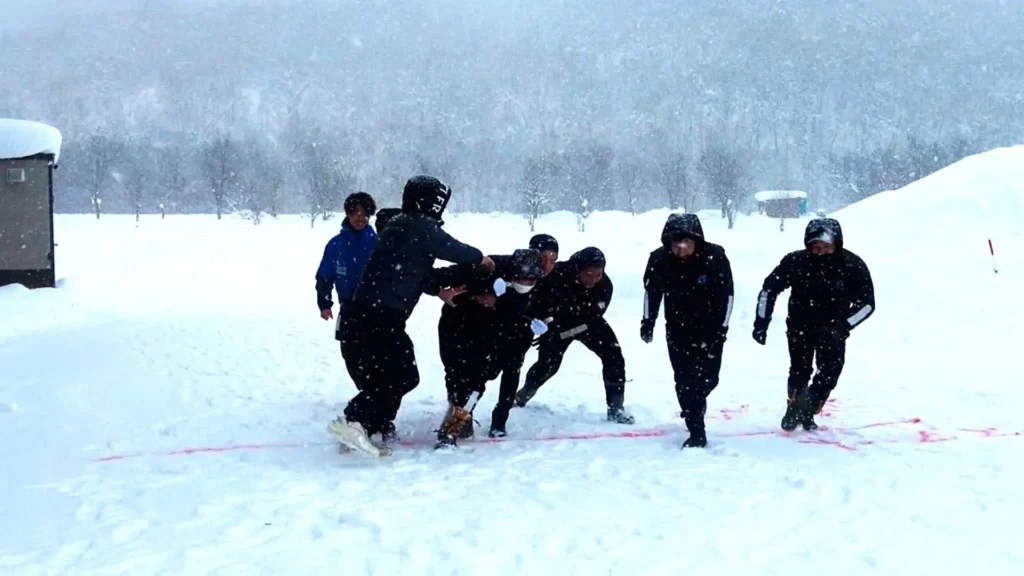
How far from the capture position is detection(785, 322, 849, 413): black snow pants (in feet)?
19.6

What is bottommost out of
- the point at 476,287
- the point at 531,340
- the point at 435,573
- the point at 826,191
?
the point at 435,573

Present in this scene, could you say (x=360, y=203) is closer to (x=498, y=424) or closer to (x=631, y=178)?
(x=498, y=424)

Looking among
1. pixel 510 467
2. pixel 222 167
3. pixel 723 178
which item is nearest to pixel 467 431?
pixel 510 467

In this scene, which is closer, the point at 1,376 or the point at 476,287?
the point at 476,287

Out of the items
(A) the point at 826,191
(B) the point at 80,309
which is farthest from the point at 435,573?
(A) the point at 826,191

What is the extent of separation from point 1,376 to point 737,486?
326 inches

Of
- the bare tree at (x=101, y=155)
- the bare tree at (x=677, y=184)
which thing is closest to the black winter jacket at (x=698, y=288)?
the bare tree at (x=677, y=184)

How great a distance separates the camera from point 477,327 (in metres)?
5.78

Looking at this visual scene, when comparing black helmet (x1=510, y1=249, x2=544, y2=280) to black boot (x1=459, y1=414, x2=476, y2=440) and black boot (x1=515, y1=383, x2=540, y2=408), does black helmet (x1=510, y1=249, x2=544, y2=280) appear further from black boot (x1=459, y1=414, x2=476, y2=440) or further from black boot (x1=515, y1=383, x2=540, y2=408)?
black boot (x1=515, y1=383, x2=540, y2=408)

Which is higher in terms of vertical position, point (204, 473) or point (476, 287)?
point (476, 287)

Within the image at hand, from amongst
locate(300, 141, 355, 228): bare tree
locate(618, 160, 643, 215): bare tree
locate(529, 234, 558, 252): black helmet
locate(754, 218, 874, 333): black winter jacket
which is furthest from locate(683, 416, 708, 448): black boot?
locate(618, 160, 643, 215): bare tree

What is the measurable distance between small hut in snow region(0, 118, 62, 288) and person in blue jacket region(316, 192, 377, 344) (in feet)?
44.1

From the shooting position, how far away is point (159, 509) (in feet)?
14.3

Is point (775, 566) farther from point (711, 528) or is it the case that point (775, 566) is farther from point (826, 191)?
point (826, 191)
